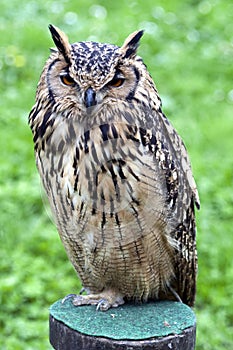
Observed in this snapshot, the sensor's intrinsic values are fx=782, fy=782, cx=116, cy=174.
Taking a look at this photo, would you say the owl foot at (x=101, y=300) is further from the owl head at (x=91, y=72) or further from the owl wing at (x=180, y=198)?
the owl head at (x=91, y=72)

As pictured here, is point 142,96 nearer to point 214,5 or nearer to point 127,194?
point 127,194

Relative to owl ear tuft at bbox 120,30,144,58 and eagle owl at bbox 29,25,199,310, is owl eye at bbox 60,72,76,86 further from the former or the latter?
owl ear tuft at bbox 120,30,144,58

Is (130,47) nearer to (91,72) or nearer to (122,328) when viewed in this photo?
(91,72)

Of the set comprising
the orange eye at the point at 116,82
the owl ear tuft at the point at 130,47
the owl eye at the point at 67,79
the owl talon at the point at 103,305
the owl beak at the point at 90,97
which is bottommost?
the owl talon at the point at 103,305

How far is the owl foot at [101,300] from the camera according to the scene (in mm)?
3133

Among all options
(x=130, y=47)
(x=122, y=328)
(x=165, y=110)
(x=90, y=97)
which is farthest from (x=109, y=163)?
(x=165, y=110)

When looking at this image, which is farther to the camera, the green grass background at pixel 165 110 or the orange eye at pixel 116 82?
the green grass background at pixel 165 110

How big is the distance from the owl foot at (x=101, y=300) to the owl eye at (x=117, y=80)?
899mm

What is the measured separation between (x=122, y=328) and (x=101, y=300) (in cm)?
34

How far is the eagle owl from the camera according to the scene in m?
2.83

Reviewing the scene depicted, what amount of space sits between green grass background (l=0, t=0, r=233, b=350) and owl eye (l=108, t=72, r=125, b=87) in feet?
6.93

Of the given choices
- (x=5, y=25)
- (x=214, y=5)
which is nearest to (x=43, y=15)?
(x=5, y=25)

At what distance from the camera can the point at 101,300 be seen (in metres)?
3.19

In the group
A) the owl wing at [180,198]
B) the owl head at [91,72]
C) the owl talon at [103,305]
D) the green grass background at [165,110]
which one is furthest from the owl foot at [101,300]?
the green grass background at [165,110]
